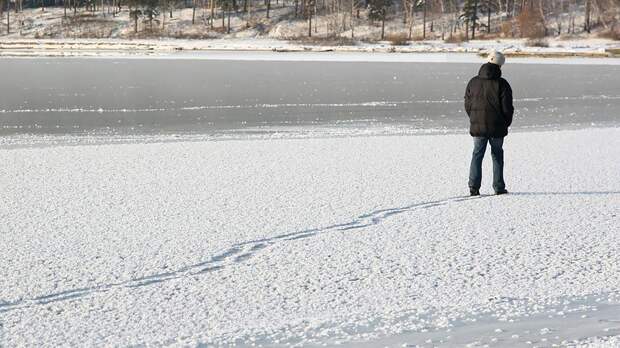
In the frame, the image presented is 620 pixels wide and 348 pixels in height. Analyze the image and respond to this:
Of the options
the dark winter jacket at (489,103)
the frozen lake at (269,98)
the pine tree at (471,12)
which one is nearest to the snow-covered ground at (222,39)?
the pine tree at (471,12)

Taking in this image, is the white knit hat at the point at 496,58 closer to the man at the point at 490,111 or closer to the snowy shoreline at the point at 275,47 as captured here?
the man at the point at 490,111

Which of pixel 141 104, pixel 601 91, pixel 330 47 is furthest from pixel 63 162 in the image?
pixel 330 47

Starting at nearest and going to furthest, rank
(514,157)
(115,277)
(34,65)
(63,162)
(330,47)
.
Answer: (115,277)
(63,162)
(514,157)
(34,65)
(330,47)

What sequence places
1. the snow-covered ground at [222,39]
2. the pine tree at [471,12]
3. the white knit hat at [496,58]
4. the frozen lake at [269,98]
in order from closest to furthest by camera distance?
1. the white knit hat at [496,58]
2. the frozen lake at [269,98]
3. the snow-covered ground at [222,39]
4. the pine tree at [471,12]

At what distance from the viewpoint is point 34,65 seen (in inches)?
1578

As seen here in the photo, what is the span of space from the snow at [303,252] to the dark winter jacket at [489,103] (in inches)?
29.0

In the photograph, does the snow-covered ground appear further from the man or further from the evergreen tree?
the man

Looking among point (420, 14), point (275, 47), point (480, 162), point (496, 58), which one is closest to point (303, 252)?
point (480, 162)

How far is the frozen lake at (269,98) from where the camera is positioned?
17281mm

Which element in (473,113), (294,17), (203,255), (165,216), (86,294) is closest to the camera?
(86,294)

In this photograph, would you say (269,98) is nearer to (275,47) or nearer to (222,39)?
(275,47)

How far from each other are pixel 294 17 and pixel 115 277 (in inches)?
3190

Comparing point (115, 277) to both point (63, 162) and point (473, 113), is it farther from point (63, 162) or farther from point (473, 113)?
point (63, 162)

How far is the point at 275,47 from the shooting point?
207 ft
